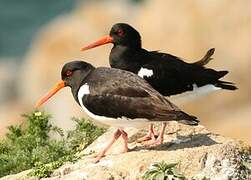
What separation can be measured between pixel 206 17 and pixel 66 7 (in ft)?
87.5

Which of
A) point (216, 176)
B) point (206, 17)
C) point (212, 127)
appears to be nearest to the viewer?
point (216, 176)

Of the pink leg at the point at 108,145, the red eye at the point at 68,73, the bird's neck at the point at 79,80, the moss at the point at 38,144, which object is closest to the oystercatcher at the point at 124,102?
the pink leg at the point at 108,145

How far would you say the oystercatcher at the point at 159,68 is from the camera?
40.0 feet

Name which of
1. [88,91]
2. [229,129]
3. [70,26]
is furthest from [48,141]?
[70,26]

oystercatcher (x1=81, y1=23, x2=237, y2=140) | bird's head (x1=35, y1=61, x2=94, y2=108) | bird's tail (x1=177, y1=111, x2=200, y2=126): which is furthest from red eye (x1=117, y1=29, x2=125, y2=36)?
bird's tail (x1=177, y1=111, x2=200, y2=126)

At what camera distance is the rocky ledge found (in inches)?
388

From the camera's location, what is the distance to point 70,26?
32.3 metres

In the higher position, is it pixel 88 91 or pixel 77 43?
pixel 77 43

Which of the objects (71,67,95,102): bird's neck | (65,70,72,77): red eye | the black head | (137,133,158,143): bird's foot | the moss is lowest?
(137,133,158,143): bird's foot

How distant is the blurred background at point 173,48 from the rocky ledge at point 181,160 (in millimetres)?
8491

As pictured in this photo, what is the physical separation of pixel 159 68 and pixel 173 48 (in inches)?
568

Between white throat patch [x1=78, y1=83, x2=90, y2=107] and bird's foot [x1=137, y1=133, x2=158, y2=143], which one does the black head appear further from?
white throat patch [x1=78, y1=83, x2=90, y2=107]

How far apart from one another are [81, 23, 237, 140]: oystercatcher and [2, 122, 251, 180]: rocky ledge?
3.70 feet

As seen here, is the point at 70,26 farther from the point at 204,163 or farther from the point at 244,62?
the point at 204,163
